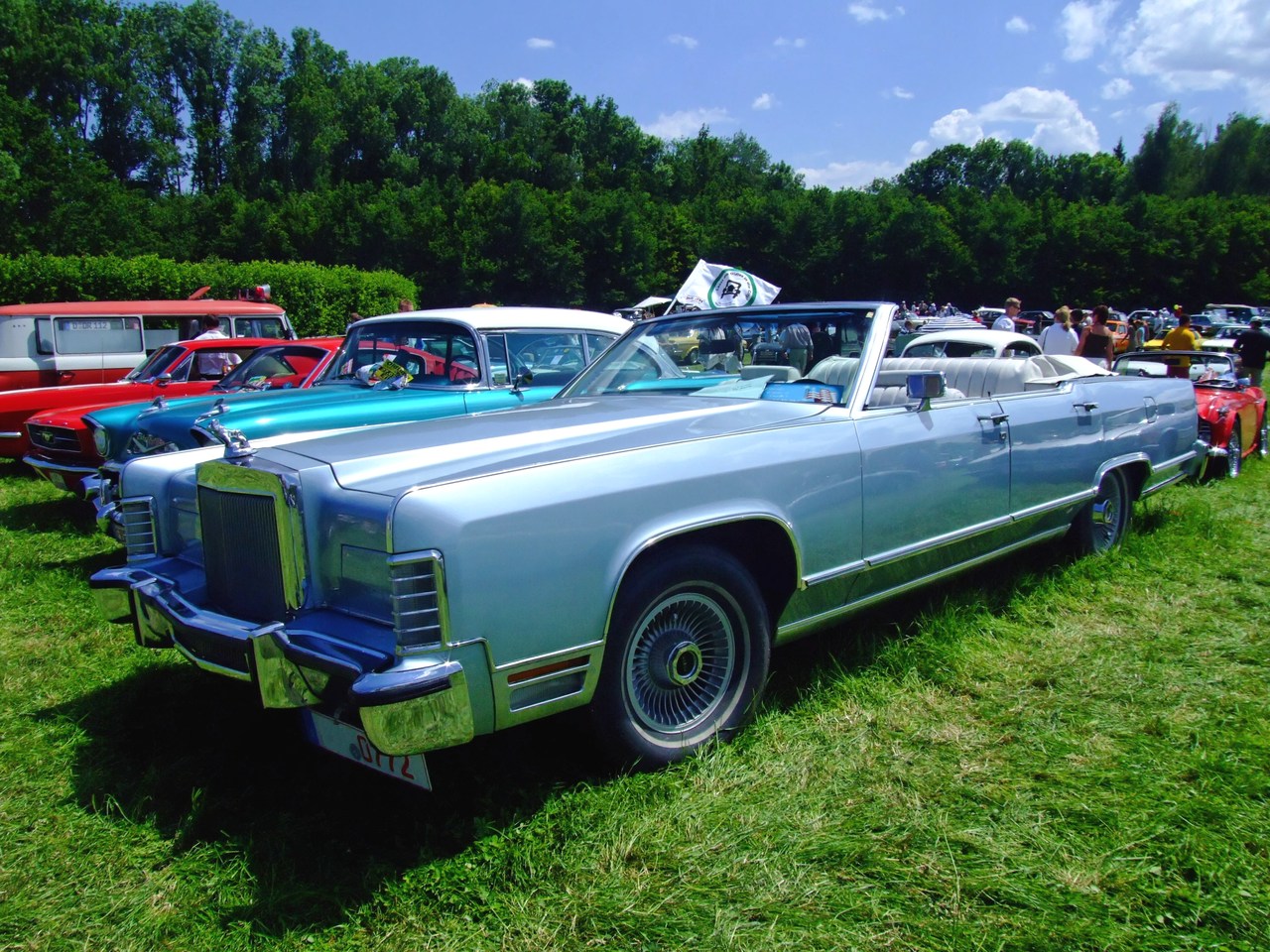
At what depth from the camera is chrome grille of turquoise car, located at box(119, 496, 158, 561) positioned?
11.3 feet

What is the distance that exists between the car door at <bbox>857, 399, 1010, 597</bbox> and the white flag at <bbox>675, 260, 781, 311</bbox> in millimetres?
9162

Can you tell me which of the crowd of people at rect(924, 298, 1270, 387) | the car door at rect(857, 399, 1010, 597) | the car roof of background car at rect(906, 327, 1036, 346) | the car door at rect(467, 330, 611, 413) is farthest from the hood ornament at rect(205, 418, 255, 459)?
the crowd of people at rect(924, 298, 1270, 387)

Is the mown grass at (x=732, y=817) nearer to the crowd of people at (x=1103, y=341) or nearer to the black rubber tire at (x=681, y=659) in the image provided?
the black rubber tire at (x=681, y=659)

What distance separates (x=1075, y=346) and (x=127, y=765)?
10.8m

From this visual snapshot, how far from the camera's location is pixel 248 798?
112 inches

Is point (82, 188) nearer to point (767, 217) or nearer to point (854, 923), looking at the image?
point (767, 217)

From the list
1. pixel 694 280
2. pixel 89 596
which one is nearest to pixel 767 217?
pixel 694 280

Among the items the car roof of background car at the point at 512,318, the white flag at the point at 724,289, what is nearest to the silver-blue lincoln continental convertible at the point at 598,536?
the car roof of background car at the point at 512,318

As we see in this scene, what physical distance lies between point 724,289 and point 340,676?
11.9 metres

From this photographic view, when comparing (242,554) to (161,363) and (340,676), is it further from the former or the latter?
(161,363)

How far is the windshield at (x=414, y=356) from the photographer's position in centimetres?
621

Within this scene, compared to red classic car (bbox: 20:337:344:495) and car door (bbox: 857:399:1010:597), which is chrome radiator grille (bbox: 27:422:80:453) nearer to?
red classic car (bbox: 20:337:344:495)

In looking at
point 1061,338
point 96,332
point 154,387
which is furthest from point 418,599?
point 96,332

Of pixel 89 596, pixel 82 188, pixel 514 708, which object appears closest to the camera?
pixel 514 708
